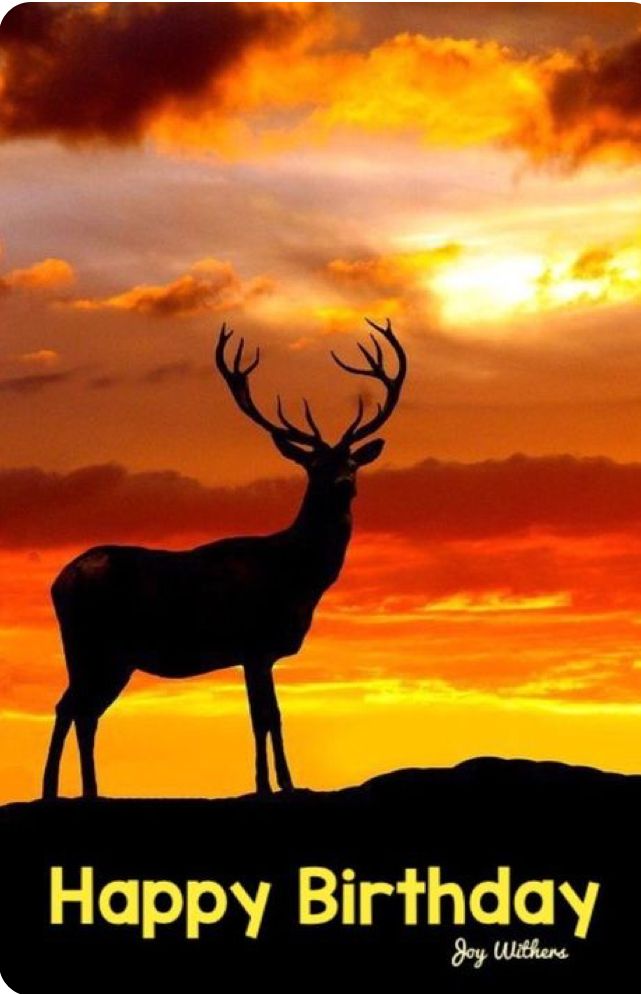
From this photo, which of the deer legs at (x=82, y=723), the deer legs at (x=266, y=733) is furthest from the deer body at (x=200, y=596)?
the deer legs at (x=266, y=733)

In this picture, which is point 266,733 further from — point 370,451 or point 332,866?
point 370,451

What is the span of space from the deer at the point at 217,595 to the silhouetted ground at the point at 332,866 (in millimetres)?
533

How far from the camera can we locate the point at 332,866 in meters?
11.3

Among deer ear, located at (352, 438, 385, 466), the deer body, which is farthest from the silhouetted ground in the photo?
deer ear, located at (352, 438, 385, 466)

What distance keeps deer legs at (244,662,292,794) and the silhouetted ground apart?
147 millimetres

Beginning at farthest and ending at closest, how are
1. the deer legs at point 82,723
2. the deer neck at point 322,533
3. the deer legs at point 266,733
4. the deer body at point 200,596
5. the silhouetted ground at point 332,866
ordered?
the deer body at point 200,596 < the deer neck at point 322,533 < the deer legs at point 82,723 < the deer legs at point 266,733 < the silhouetted ground at point 332,866

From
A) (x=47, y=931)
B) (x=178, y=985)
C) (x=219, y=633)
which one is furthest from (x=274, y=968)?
(x=219, y=633)

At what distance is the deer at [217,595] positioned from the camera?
12.1 meters

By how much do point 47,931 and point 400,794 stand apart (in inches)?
88.7

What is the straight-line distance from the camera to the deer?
12.1 meters

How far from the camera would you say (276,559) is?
1261 cm

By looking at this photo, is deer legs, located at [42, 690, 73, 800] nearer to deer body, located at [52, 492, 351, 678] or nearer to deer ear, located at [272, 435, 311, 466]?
deer body, located at [52, 492, 351, 678]

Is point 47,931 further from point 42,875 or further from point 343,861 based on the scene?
point 343,861

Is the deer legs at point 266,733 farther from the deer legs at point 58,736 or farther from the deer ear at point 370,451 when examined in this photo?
the deer ear at point 370,451
